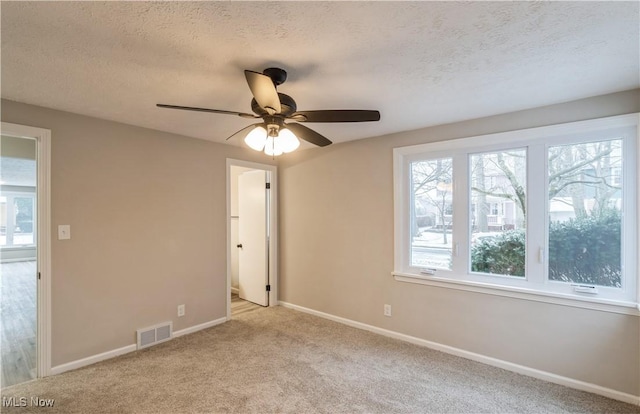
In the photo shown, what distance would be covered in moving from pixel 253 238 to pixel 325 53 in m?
3.43

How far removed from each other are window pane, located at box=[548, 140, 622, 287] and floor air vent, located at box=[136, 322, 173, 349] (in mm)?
3761

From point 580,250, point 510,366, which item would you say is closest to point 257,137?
point 580,250

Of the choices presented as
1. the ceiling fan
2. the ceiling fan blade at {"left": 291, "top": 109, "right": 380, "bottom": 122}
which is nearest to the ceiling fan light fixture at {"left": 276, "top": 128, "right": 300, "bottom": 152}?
the ceiling fan

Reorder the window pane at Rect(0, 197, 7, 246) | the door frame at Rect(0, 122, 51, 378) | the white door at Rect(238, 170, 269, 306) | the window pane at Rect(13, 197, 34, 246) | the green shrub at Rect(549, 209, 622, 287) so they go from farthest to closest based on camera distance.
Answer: the window pane at Rect(13, 197, 34, 246) < the window pane at Rect(0, 197, 7, 246) < the white door at Rect(238, 170, 269, 306) < the door frame at Rect(0, 122, 51, 378) < the green shrub at Rect(549, 209, 622, 287)

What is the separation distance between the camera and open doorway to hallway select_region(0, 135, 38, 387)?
2719mm

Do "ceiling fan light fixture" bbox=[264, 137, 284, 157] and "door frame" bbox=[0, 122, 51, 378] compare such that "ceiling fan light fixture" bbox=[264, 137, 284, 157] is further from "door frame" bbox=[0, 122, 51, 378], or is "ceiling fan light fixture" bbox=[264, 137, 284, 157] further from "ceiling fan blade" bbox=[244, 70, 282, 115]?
"door frame" bbox=[0, 122, 51, 378]

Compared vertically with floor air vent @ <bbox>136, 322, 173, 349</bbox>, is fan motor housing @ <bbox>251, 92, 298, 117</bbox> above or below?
above

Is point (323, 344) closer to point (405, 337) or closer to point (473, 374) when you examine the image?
point (405, 337)

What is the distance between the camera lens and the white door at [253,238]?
4457 millimetres

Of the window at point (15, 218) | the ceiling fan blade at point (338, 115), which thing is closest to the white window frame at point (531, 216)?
the ceiling fan blade at point (338, 115)

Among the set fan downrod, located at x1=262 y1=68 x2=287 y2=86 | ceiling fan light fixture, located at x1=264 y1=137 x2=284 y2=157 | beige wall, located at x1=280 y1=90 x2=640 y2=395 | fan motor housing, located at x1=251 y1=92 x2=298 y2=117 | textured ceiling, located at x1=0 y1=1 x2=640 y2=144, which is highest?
textured ceiling, located at x1=0 y1=1 x2=640 y2=144

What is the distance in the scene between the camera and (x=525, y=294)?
253 cm

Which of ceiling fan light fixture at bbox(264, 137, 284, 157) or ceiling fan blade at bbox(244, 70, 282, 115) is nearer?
ceiling fan blade at bbox(244, 70, 282, 115)

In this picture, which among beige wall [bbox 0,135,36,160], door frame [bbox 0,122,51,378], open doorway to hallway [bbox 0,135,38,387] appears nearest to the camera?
door frame [bbox 0,122,51,378]
